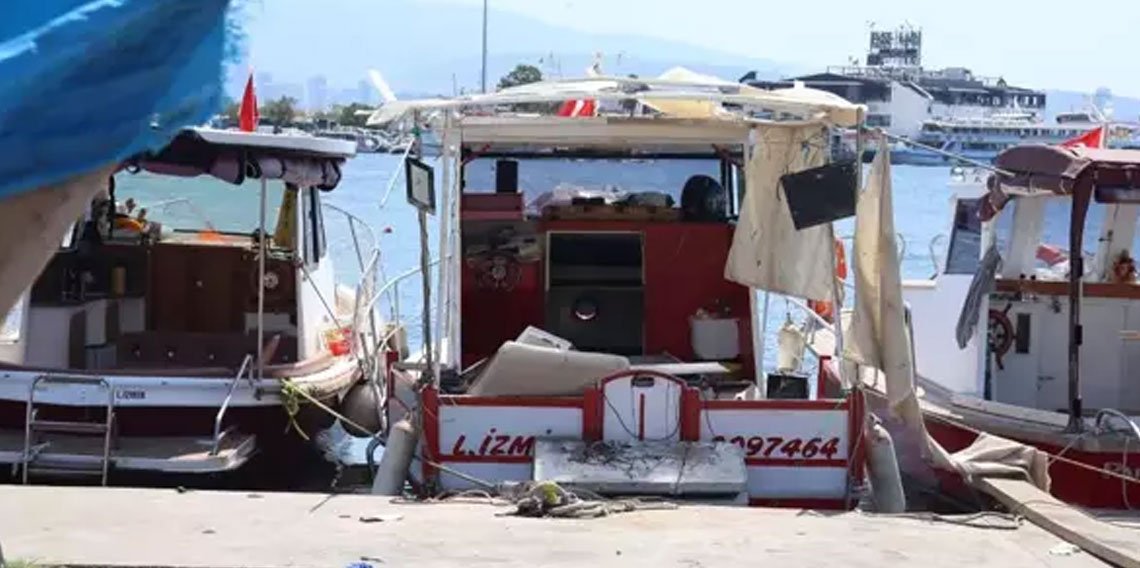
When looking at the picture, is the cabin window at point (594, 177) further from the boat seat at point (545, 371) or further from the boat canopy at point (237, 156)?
the boat seat at point (545, 371)

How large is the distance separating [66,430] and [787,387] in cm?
477

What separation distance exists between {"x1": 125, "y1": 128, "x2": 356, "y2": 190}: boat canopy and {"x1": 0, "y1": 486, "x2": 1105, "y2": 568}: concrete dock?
3.15 m

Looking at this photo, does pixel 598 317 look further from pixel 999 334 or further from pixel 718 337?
pixel 999 334

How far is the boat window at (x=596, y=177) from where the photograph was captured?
1252 cm

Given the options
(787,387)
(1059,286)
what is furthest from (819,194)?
(1059,286)

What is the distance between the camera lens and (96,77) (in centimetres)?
391

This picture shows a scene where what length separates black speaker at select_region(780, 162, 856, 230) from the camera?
959cm

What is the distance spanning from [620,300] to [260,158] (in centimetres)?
289

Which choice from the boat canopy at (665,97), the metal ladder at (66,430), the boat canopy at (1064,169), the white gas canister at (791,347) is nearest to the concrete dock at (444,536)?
the metal ladder at (66,430)

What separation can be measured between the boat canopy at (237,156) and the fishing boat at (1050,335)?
4.38 metres

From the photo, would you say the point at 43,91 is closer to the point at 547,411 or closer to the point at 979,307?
the point at 547,411

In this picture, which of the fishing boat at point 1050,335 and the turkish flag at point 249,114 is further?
the turkish flag at point 249,114

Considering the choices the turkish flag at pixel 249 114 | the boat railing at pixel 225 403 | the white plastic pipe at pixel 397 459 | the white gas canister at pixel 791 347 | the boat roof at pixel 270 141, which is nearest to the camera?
the white plastic pipe at pixel 397 459

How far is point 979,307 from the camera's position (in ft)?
38.3
